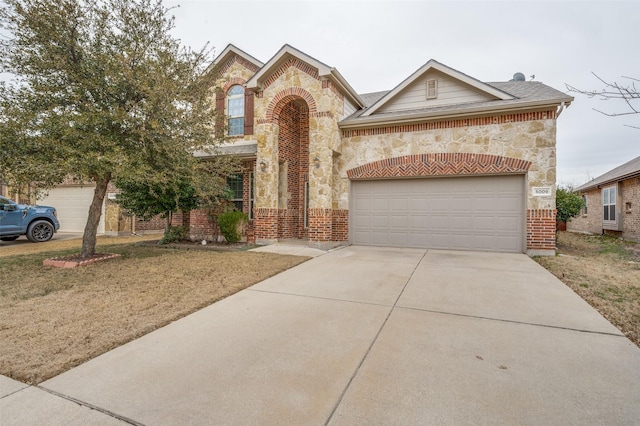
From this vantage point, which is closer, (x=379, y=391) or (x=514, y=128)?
(x=379, y=391)

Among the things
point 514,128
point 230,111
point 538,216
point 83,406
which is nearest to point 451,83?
point 514,128

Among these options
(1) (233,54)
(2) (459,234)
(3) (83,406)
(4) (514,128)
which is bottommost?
(3) (83,406)

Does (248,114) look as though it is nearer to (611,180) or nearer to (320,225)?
(320,225)

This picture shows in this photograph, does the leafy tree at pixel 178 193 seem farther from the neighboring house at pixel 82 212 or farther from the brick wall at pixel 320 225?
the neighboring house at pixel 82 212

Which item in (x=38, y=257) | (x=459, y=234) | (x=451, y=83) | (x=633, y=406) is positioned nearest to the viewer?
(x=633, y=406)

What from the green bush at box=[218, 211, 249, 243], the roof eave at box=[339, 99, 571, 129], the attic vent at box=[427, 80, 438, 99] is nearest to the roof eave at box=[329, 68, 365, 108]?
the roof eave at box=[339, 99, 571, 129]

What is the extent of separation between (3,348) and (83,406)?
161 centimetres

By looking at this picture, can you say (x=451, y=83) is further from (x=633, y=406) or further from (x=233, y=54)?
(x=633, y=406)

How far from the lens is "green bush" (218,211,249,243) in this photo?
10336 millimetres

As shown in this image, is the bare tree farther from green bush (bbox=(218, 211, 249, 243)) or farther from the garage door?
green bush (bbox=(218, 211, 249, 243))

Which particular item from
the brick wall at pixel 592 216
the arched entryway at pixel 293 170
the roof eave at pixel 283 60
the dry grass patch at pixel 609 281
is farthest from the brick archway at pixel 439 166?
the brick wall at pixel 592 216

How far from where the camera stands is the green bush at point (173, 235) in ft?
35.4

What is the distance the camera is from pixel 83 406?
2.18 m

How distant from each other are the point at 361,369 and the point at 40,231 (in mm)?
14466
